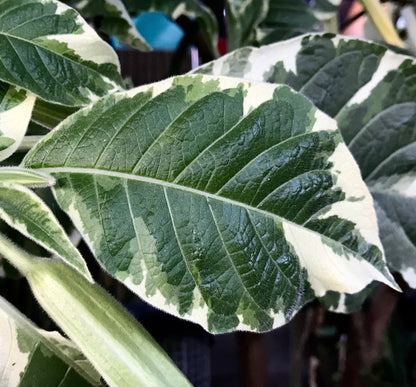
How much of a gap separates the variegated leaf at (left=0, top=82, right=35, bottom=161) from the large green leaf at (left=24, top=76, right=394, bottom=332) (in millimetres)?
26

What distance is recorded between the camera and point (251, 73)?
434mm

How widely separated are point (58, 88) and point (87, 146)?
2.5 inches

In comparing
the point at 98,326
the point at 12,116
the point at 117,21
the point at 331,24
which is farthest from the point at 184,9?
the point at 98,326

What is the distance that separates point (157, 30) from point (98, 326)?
32.9 inches

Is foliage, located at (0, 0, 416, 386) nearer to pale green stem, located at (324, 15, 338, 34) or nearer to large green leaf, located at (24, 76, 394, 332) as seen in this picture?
large green leaf, located at (24, 76, 394, 332)

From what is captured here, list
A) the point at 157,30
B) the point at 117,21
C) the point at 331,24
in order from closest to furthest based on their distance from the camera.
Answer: the point at 117,21, the point at 331,24, the point at 157,30

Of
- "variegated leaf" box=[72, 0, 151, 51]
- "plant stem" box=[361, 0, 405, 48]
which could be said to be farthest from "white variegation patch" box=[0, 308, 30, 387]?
"plant stem" box=[361, 0, 405, 48]

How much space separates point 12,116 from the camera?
36cm

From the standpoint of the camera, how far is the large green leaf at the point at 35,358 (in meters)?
0.34

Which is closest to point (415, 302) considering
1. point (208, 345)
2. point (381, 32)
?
point (208, 345)

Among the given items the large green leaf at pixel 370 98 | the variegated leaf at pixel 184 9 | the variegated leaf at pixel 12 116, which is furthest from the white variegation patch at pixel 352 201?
the variegated leaf at pixel 184 9

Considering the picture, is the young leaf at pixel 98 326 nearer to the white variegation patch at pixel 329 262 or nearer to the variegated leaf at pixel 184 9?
the white variegation patch at pixel 329 262

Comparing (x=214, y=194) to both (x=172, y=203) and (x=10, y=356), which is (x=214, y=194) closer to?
(x=172, y=203)

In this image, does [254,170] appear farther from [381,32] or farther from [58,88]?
[381,32]
